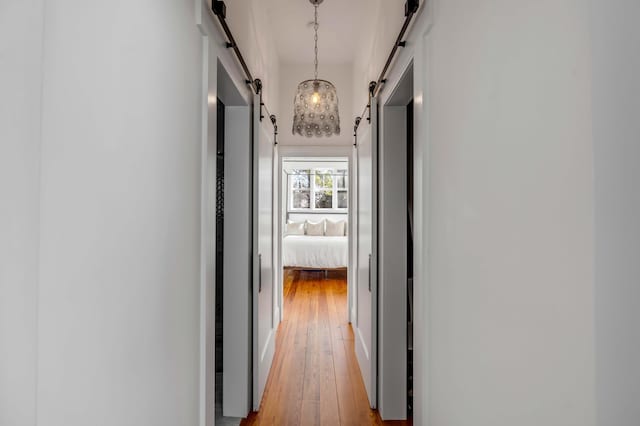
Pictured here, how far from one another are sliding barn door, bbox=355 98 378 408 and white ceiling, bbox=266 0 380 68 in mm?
867

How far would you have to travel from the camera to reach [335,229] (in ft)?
26.5

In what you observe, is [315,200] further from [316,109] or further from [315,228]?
[316,109]

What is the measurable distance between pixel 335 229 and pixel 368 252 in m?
5.47

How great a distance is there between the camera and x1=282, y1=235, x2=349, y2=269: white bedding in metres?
6.96

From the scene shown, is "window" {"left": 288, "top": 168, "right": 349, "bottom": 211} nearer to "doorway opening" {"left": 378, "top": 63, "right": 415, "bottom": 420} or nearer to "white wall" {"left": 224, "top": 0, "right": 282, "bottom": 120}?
"white wall" {"left": 224, "top": 0, "right": 282, "bottom": 120}

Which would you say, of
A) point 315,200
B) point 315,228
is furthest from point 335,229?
point 315,200

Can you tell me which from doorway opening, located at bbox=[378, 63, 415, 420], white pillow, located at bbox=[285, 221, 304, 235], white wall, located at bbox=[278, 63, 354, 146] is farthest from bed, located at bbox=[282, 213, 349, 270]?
doorway opening, located at bbox=[378, 63, 415, 420]

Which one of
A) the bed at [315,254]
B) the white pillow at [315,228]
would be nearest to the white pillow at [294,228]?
the white pillow at [315,228]

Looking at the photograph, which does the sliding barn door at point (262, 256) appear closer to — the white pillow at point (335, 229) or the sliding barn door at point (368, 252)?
the sliding barn door at point (368, 252)
